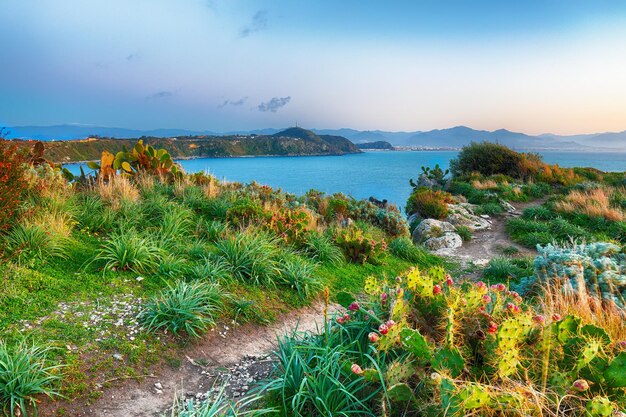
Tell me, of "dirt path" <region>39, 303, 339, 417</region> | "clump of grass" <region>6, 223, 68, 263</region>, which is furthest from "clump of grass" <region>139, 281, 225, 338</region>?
"clump of grass" <region>6, 223, 68, 263</region>

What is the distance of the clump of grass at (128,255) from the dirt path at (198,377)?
170 cm

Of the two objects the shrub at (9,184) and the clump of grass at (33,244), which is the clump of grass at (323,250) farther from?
the shrub at (9,184)

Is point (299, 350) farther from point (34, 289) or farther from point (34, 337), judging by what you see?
point (34, 289)

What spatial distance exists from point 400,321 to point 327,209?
871cm

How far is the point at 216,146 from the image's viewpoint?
157 feet

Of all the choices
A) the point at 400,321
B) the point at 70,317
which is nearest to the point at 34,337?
the point at 70,317

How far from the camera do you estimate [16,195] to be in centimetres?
592

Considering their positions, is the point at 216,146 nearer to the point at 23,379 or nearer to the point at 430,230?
the point at 430,230

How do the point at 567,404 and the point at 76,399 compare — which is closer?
the point at 567,404

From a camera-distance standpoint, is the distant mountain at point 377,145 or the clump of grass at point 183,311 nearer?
the clump of grass at point 183,311

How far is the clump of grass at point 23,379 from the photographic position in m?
2.90

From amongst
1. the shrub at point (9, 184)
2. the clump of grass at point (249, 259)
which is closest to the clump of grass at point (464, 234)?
the clump of grass at point (249, 259)

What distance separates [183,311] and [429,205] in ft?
40.6

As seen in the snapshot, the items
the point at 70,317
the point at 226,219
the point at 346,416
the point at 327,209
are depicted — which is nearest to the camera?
the point at 346,416
